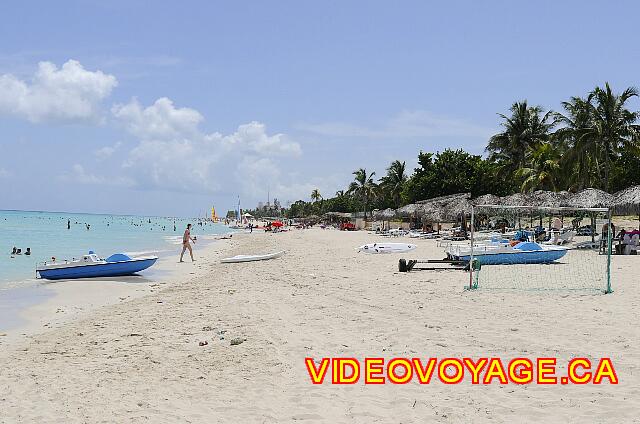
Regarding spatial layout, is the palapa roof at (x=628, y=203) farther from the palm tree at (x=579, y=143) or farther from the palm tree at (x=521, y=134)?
the palm tree at (x=521, y=134)

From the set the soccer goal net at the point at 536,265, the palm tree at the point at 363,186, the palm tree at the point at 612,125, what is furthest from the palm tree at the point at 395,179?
the soccer goal net at the point at 536,265

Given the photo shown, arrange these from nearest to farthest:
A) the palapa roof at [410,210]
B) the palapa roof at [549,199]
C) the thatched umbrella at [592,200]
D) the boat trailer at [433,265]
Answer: the boat trailer at [433,265] → the thatched umbrella at [592,200] → the palapa roof at [549,199] → the palapa roof at [410,210]

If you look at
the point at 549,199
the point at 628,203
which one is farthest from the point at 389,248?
the point at 549,199

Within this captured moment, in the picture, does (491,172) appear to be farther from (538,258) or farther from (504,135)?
(538,258)

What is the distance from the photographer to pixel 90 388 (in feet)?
19.5

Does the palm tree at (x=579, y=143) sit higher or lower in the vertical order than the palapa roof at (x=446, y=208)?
higher

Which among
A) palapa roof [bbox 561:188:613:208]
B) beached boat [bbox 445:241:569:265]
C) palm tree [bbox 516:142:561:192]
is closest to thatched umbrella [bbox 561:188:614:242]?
palapa roof [bbox 561:188:613:208]

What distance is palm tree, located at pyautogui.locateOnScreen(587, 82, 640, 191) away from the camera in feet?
105

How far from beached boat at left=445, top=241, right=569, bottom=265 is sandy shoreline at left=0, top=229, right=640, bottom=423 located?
424 centimetres

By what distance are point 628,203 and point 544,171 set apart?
2145 cm

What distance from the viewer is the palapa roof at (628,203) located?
23.2 meters

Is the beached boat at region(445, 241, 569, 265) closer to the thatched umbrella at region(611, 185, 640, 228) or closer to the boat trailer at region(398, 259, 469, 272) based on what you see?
the boat trailer at region(398, 259, 469, 272)

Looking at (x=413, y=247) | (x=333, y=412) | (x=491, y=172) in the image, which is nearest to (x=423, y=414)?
(x=333, y=412)

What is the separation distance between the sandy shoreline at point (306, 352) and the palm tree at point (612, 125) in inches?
884
